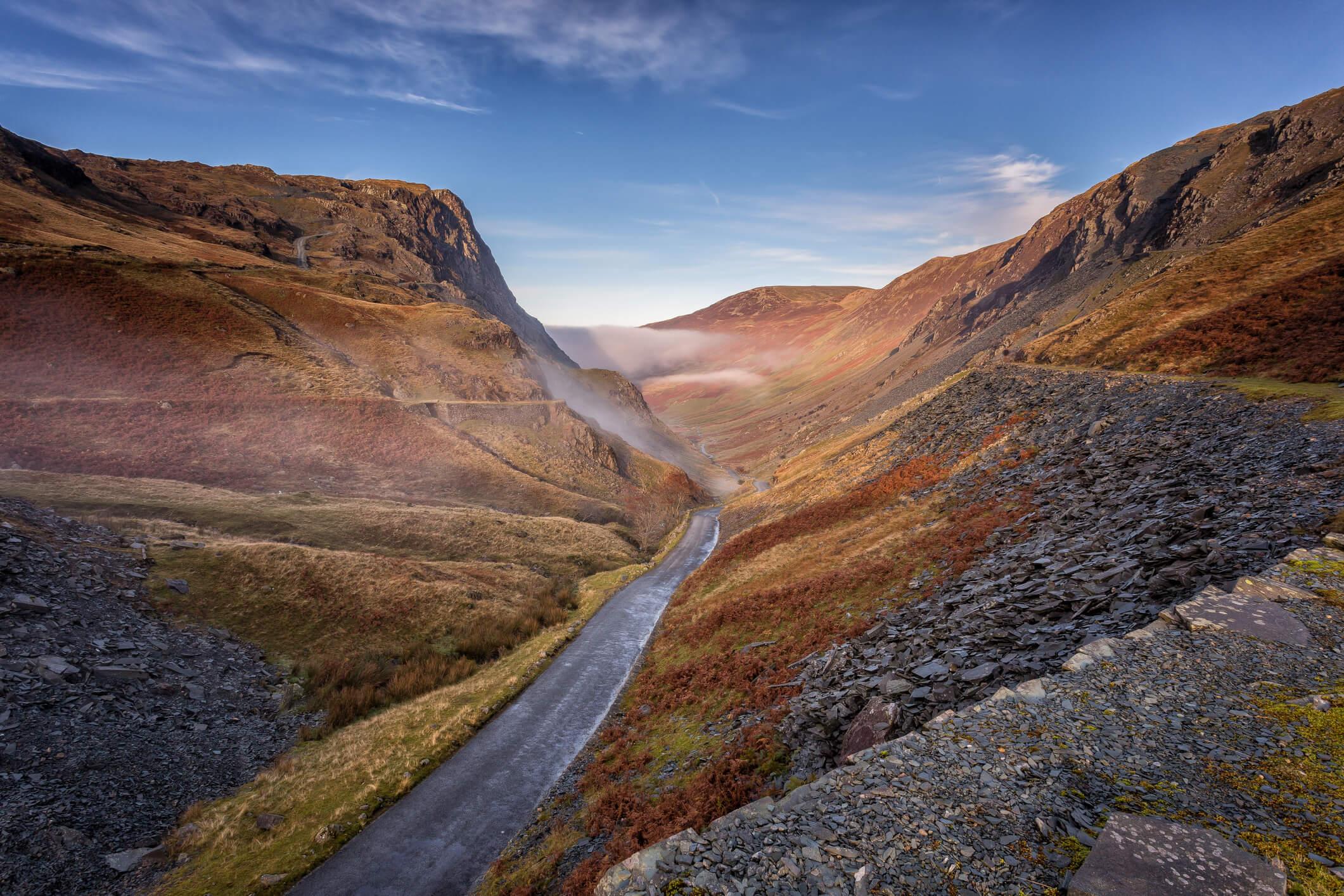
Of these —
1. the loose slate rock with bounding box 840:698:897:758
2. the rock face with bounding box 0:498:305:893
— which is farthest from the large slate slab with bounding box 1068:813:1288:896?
the rock face with bounding box 0:498:305:893

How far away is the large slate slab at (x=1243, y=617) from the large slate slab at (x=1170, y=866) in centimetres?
536

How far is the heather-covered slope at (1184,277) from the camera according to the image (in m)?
32.8

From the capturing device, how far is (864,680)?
1441 cm

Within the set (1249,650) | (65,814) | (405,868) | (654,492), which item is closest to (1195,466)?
(1249,650)

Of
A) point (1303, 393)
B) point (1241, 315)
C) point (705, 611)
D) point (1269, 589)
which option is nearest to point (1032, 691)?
point (1269, 589)

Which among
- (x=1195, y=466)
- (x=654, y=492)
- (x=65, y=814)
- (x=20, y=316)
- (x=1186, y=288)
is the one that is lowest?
(x=654, y=492)

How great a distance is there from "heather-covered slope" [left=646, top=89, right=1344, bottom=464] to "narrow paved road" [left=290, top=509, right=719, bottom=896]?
37.8 m

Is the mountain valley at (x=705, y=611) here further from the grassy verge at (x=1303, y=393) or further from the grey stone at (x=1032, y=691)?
the grassy verge at (x=1303, y=393)

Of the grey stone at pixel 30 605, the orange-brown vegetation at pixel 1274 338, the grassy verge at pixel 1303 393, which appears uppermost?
the orange-brown vegetation at pixel 1274 338

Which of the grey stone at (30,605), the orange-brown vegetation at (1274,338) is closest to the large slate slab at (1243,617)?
the orange-brown vegetation at (1274,338)

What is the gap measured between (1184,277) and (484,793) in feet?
247

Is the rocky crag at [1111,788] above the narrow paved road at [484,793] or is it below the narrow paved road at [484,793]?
above

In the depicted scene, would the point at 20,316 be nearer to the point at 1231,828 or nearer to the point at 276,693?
the point at 276,693

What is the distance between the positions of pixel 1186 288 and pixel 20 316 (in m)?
124
